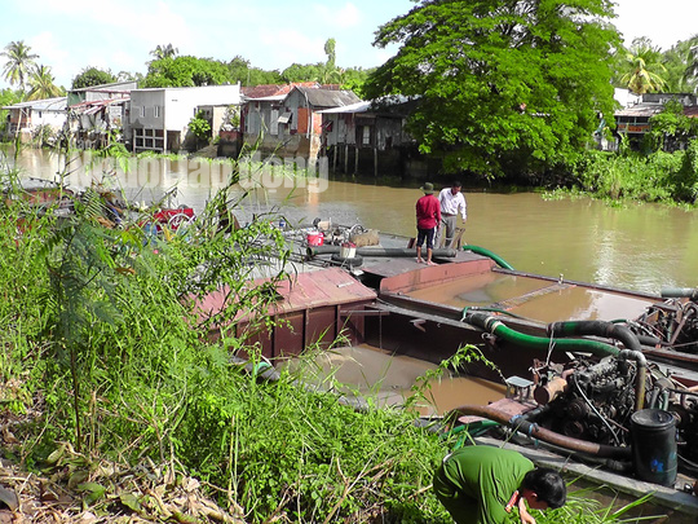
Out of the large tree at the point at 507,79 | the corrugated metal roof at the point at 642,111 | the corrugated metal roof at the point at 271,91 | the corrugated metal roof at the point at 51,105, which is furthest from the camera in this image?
the corrugated metal roof at the point at 51,105

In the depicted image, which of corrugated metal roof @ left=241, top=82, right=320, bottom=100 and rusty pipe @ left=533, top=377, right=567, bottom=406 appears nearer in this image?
rusty pipe @ left=533, top=377, right=567, bottom=406

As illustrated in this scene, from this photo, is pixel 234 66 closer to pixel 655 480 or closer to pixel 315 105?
pixel 315 105

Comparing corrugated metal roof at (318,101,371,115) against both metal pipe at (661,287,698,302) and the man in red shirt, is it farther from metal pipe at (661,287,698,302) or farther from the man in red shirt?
metal pipe at (661,287,698,302)

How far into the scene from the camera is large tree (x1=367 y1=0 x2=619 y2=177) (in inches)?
1156

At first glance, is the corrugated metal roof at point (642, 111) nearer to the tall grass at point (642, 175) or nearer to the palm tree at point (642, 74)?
the tall grass at point (642, 175)

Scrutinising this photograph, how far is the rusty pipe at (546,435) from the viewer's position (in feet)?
18.5

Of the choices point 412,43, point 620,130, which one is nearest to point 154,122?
point 412,43

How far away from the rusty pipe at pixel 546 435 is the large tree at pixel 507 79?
24.4m

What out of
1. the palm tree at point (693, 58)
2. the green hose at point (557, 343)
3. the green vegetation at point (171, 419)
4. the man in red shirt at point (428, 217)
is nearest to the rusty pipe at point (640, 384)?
the green hose at point (557, 343)

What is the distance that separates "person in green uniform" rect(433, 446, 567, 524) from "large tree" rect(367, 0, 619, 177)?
87.2 feet

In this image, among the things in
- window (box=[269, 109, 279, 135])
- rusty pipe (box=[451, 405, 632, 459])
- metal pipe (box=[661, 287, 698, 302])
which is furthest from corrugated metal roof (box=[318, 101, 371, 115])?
Answer: rusty pipe (box=[451, 405, 632, 459])

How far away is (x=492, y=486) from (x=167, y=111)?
47.8 metres

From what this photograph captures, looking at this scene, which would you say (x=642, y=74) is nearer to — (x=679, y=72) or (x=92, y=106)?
(x=679, y=72)

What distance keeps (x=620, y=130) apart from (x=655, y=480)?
1343 inches
